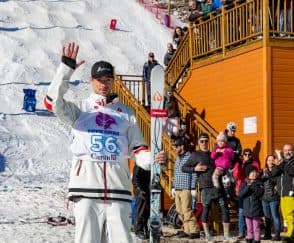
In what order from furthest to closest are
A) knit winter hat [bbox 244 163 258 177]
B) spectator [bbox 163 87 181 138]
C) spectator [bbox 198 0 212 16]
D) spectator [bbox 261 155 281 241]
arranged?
spectator [bbox 198 0 212 16] < spectator [bbox 163 87 181 138] < knit winter hat [bbox 244 163 258 177] < spectator [bbox 261 155 281 241]

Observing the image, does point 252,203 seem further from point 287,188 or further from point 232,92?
point 232,92

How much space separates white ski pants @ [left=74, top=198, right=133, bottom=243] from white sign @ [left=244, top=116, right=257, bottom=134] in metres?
8.28

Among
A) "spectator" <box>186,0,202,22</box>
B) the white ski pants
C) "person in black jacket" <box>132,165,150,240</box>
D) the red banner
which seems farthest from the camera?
"spectator" <box>186,0,202,22</box>

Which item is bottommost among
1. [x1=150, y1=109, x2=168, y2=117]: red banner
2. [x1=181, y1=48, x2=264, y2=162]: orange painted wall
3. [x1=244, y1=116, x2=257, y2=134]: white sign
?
[x1=150, y1=109, x2=168, y2=117]: red banner

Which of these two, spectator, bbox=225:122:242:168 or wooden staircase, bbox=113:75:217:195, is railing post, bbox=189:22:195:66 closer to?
wooden staircase, bbox=113:75:217:195

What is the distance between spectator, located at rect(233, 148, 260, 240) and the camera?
36.5 ft

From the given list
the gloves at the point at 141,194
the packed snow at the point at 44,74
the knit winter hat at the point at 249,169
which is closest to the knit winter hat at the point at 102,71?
the packed snow at the point at 44,74

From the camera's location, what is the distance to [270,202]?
11.1 m

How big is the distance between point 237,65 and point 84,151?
9256 millimetres

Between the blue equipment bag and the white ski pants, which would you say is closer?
the white ski pants

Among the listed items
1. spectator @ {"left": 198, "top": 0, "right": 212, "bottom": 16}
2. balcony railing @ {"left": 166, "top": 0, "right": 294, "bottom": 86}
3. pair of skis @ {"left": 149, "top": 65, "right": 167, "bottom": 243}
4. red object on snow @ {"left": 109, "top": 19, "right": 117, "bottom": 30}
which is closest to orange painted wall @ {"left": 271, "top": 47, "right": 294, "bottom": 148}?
balcony railing @ {"left": 166, "top": 0, "right": 294, "bottom": 86}

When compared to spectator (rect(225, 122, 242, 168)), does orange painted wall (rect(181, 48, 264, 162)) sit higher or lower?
higher

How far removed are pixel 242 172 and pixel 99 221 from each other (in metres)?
6.52

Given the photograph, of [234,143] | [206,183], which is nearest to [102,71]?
[206,183]
